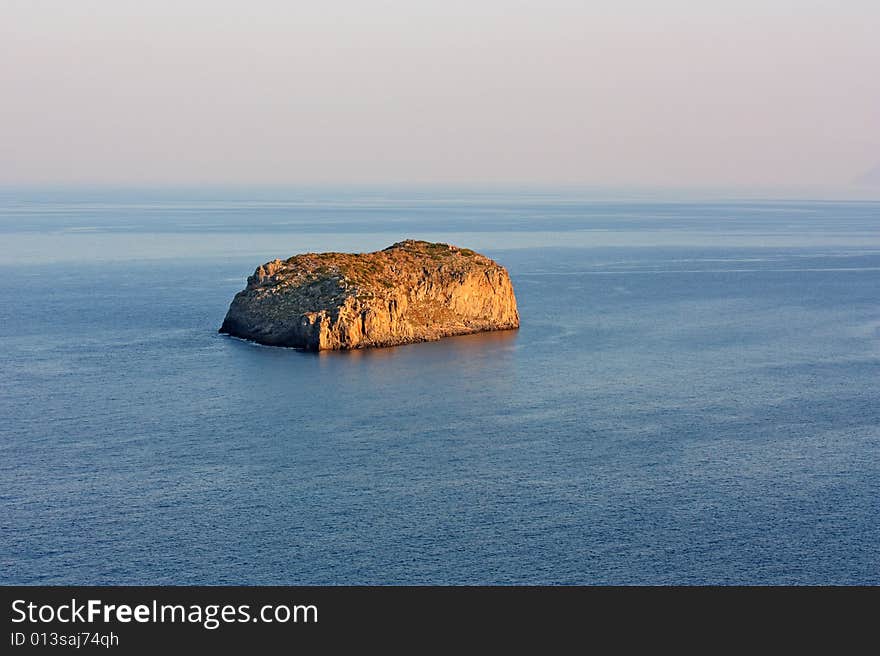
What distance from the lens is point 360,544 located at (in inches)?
2793

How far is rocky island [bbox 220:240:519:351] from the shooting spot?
447 ft

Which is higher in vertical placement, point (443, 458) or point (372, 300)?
point (372, 300)

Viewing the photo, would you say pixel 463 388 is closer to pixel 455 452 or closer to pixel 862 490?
pixel 455 452

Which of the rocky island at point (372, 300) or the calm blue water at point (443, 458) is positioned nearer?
the calm blue water at point (443, 458)

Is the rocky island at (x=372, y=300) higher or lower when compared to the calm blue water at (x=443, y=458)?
higher

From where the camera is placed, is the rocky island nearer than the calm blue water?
No

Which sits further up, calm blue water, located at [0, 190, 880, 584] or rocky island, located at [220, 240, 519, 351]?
rocky island, located at [220, 240, 519, 351]

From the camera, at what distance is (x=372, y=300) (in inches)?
5423

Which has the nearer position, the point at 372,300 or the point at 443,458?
the point at 443,458

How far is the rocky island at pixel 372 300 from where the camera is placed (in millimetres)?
136375

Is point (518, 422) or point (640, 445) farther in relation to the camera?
point (518, 422)
